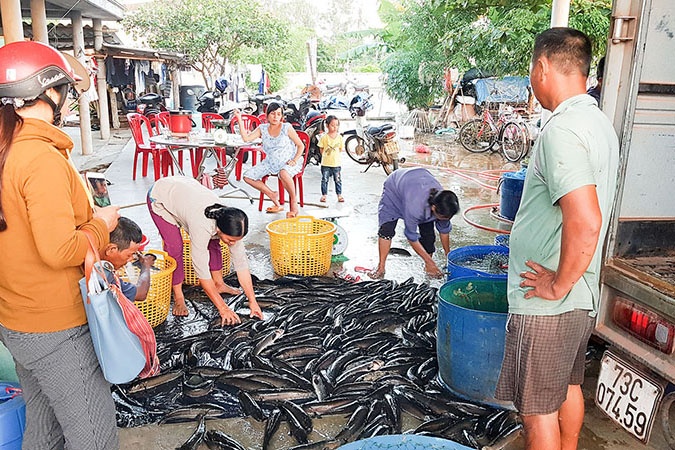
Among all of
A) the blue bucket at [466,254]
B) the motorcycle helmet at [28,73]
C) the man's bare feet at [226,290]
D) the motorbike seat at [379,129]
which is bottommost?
the man's bare feet at [226,290]

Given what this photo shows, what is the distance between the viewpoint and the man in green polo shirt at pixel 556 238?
1.96m

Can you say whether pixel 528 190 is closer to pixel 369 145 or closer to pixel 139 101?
pixel 369 145

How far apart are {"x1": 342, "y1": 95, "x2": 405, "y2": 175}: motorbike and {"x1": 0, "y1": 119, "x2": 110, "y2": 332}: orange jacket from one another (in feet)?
28.2

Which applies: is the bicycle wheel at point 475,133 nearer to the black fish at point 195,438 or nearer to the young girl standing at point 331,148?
the young girl standing at point 331,148

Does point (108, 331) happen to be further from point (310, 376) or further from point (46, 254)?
point (310, 376)

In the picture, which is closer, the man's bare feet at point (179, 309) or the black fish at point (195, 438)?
the black fish at point (195, 438)

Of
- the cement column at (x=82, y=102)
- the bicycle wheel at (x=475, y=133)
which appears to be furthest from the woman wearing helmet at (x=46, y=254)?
the bicycle wheel at (x=475, y=133)

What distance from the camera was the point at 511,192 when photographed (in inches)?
254

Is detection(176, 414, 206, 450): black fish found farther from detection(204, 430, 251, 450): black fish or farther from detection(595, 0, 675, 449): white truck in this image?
detection(595, 0, 675, 449): white truck

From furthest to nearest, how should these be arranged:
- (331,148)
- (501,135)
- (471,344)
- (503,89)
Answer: (503,89), (501,135), (331,148), (471,344)

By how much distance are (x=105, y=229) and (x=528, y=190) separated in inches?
66.2

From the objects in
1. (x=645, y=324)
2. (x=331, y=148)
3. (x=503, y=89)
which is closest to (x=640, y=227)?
(x=645, y=324)

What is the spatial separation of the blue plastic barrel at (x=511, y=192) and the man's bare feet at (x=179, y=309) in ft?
12.8

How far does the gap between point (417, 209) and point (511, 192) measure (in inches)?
83.3
